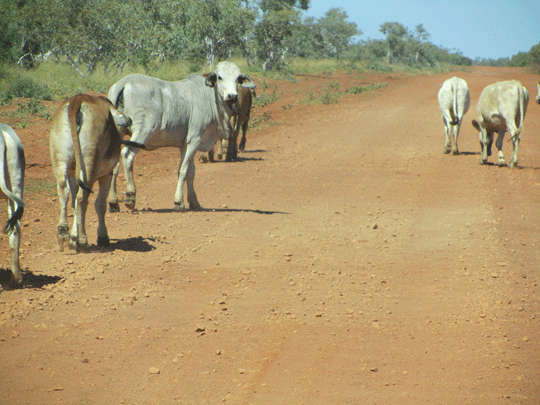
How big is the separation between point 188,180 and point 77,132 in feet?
10.4

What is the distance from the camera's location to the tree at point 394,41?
248ft

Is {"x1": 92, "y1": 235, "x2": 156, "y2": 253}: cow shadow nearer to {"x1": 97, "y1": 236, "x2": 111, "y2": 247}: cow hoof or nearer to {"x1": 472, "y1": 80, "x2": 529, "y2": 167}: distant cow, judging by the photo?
{"x1": 97, "y1": 236, "x2": 111, "y2": 247}: cow hoof

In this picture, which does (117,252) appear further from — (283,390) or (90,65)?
(90,65)

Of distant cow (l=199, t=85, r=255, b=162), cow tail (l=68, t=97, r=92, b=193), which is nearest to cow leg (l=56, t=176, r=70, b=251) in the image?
cow tail (l=68, t=97, r=92, b=193)

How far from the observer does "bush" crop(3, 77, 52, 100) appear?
695 inches

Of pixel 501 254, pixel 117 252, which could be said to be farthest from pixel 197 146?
pixel 501 254

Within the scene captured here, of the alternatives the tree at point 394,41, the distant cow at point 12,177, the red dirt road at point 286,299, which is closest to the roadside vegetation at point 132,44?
the red dirt road at point 286,299

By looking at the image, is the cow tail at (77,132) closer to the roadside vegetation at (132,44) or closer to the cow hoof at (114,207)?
the cow hoof at (114,207)

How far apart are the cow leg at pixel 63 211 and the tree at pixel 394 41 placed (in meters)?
70.1

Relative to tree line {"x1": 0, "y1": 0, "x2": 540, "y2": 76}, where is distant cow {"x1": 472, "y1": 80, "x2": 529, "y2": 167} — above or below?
below

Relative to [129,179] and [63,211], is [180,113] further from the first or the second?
[63,211]

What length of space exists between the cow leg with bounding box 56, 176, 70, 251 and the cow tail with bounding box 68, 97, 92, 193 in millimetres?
300

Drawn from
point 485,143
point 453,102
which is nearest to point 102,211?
point 485,143

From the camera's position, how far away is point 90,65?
91.7ft
